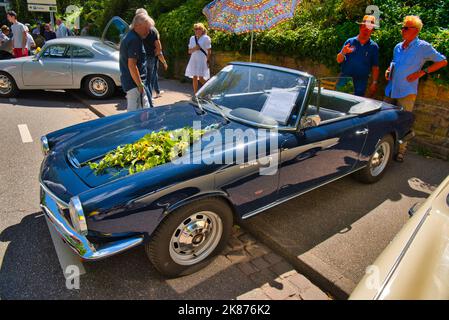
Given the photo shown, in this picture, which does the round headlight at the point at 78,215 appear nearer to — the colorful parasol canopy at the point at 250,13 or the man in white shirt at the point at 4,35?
the colorful parasol canopy at the point at 250,13

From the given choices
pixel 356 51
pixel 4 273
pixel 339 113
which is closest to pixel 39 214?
pixel 4 273

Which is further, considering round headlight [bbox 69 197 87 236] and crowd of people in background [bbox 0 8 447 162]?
crowd of people in background [bbox 0 8 447 162]

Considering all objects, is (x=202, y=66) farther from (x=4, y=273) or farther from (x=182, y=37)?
(x=4, y=273)

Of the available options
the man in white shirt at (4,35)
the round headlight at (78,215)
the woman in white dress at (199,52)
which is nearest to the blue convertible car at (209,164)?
the round headlight at (78,215)

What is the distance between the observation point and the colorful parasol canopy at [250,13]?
15.9 ft

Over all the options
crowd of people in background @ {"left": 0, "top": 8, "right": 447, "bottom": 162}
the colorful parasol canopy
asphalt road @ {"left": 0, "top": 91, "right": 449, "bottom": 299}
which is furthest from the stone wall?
the colorful parasol canopy

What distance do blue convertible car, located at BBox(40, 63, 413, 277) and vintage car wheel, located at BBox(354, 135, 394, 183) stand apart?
49 millimetres

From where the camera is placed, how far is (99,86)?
316 inches

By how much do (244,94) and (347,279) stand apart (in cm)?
195

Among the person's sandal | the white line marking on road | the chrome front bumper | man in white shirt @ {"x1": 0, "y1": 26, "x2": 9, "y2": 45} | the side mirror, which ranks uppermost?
man in white shirt @ {"x1": 0, "y1": 26, "x2": 9, "y2": 45}

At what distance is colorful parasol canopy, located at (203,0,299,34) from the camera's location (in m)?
4.86

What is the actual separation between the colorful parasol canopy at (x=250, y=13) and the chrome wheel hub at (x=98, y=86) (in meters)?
3.95

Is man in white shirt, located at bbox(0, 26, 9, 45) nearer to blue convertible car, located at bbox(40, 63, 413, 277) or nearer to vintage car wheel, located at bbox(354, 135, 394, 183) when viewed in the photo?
blue convertible car, located at bbox(40, 63, 413, 277)

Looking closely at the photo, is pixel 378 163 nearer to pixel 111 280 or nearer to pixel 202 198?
pixel 202 198
